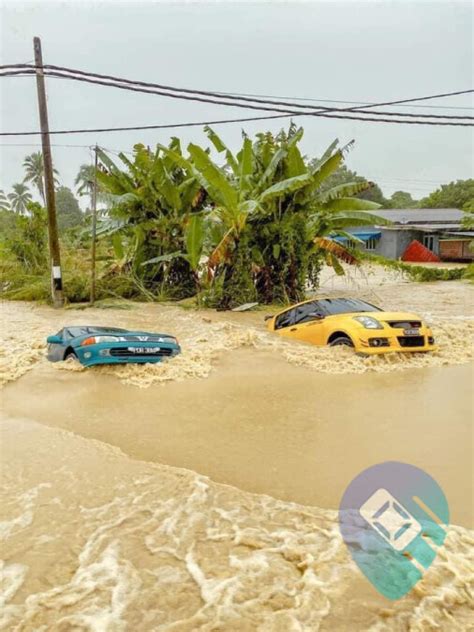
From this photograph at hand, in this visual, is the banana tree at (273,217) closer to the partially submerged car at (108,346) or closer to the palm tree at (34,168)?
the partially submerged car at (108,346)

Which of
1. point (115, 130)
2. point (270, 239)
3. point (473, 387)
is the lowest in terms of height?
point (473, 387)

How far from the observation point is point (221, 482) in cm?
484

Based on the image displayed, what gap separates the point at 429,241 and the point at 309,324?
34.7 metres

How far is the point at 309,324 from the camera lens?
1068cm

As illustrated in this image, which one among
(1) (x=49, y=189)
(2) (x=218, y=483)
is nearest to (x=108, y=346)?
(2) (x=218, y=483)

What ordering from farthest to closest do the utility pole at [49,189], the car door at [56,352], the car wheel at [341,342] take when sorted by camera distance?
1. the utility pole at [49,189]
2. the car wheel at [341,342]
3. the car door at [56,352]

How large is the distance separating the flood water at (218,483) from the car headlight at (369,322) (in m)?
0.62

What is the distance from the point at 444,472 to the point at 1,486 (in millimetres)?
4169

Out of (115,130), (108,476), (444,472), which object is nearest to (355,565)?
(444,472)

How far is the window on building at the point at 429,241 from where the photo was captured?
41531mm

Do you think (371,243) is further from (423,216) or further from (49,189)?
(49,189)

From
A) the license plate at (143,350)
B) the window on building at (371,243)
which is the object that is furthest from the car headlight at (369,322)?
the window on building at (371,243)

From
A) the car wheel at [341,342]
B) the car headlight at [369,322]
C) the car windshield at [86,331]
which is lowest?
the car wheel at [341,342]

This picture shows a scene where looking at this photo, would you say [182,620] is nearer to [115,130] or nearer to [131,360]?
[131,360]
